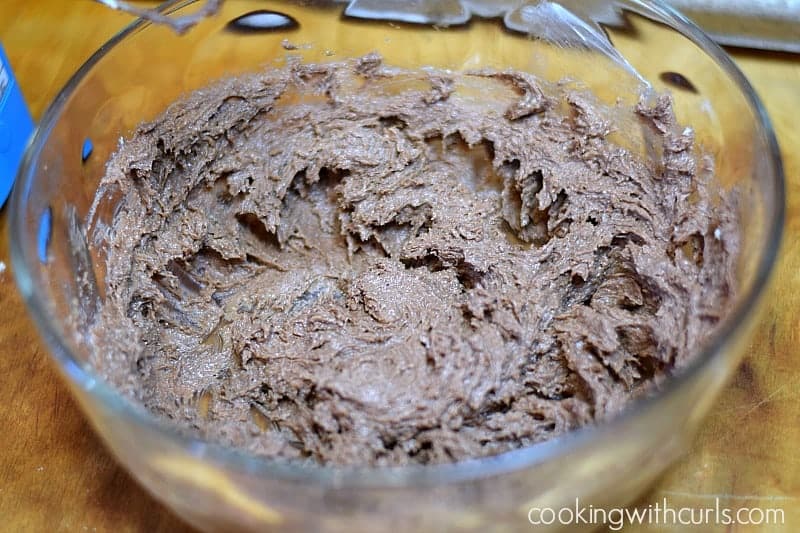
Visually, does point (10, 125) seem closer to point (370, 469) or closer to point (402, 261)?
point (402, 261)

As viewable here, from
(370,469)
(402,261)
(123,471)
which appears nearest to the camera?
(370,469)

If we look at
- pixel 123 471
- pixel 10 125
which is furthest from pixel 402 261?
pixel 10 125

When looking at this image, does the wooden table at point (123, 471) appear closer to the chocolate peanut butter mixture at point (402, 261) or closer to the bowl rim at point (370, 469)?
the chocolate peanut butter mixture at point (402, 261)

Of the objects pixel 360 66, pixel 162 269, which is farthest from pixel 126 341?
pixel 360 66

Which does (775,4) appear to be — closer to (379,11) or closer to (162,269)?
(379,11)

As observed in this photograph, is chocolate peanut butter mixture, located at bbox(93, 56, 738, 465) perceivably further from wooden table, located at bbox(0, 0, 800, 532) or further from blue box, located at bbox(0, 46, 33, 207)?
blue box, located at bbox(0, 46, 33, 207)
